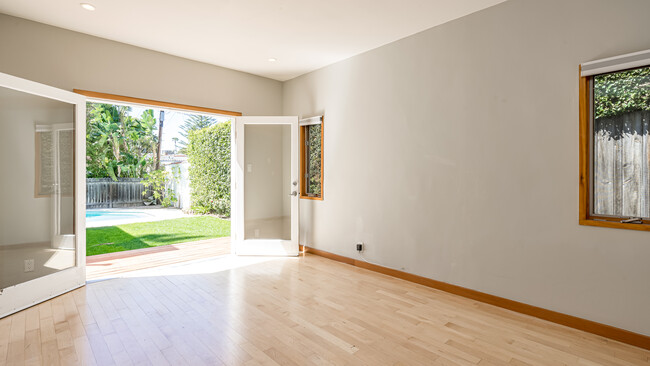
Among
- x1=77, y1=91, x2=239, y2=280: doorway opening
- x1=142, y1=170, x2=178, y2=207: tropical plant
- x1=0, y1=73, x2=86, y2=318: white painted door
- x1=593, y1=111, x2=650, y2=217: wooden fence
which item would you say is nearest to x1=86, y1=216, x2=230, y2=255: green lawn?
x1=77, y1=91, x2=239, y2=280: doorway opening

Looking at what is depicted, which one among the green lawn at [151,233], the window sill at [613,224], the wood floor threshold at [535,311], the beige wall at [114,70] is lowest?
the wood floor threshold at [535,311]

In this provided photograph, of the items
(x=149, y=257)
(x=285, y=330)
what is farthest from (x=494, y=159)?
(x=149, y=257)

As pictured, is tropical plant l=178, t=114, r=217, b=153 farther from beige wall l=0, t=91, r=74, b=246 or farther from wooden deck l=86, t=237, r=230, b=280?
beige wall l=0, t=91, r=74, b=246

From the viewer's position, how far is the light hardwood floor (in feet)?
7.09

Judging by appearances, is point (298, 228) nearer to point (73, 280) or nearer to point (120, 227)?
point (73, 280)

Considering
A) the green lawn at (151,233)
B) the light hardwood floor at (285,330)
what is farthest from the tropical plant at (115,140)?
the light hardwood floor at (285,330)

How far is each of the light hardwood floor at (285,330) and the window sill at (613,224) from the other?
0.85 metres

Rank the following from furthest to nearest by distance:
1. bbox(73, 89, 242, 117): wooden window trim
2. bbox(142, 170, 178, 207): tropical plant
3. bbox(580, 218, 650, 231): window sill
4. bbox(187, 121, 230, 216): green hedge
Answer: bbox(142, 170, 178, 207): tropical plant → bbox(187, 121, 230, 216): green hedge → bbox(73, 89, 242, 117): wooden window trim → bbox(580, 218, 650, 231): window sill

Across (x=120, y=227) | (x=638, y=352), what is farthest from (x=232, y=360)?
(x=120, y=227)

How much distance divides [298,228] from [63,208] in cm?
289

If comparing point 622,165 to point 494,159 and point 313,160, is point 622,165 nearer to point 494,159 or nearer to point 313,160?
point 494,159

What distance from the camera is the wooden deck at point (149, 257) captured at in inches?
167

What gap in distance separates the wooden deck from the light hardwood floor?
0.62m

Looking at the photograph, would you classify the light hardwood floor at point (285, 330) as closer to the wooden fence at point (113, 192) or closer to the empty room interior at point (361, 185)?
the empty room interior at point (361, 185)
